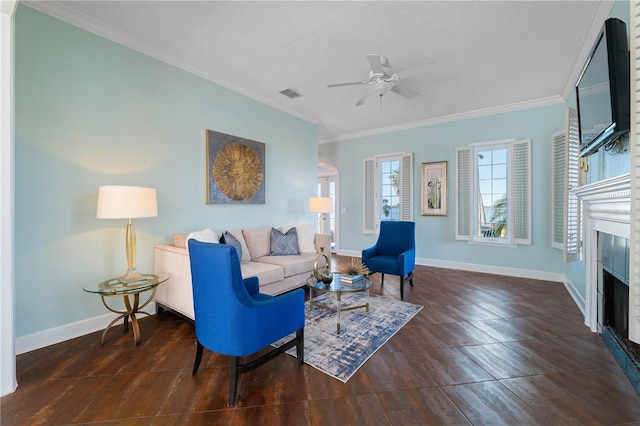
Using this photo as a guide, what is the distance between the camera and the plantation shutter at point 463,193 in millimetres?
5195

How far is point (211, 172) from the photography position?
12.3ft

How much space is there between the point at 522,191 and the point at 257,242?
454 centimetres

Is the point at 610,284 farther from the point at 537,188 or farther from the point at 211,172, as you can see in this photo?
the point at 211,172

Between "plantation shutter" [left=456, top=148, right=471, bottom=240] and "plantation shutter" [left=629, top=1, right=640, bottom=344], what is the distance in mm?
3935

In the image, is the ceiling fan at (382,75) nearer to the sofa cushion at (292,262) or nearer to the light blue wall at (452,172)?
the sofa cushion at (292,262)

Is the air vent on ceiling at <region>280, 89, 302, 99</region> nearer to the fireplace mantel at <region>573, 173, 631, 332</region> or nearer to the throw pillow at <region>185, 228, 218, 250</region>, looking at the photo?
the throw pillow at <region>185, 228, 218, 250</region>

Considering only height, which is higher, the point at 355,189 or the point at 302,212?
the point at 355,189

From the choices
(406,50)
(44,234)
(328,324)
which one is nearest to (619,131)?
(406,50)

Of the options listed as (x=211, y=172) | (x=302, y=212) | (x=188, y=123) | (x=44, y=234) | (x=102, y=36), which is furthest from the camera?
(x=302, y=212)

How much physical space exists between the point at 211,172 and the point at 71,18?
1922 millimetres

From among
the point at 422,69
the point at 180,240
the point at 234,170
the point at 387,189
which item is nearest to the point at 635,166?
the point at 422,69

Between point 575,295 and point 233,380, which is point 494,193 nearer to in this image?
point 575,295

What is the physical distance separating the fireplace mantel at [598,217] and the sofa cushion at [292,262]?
2.99m

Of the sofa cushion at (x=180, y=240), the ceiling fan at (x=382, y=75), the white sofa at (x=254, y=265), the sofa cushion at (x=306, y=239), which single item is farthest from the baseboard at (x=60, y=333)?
the ceiling fan at (x=382, y=75)
